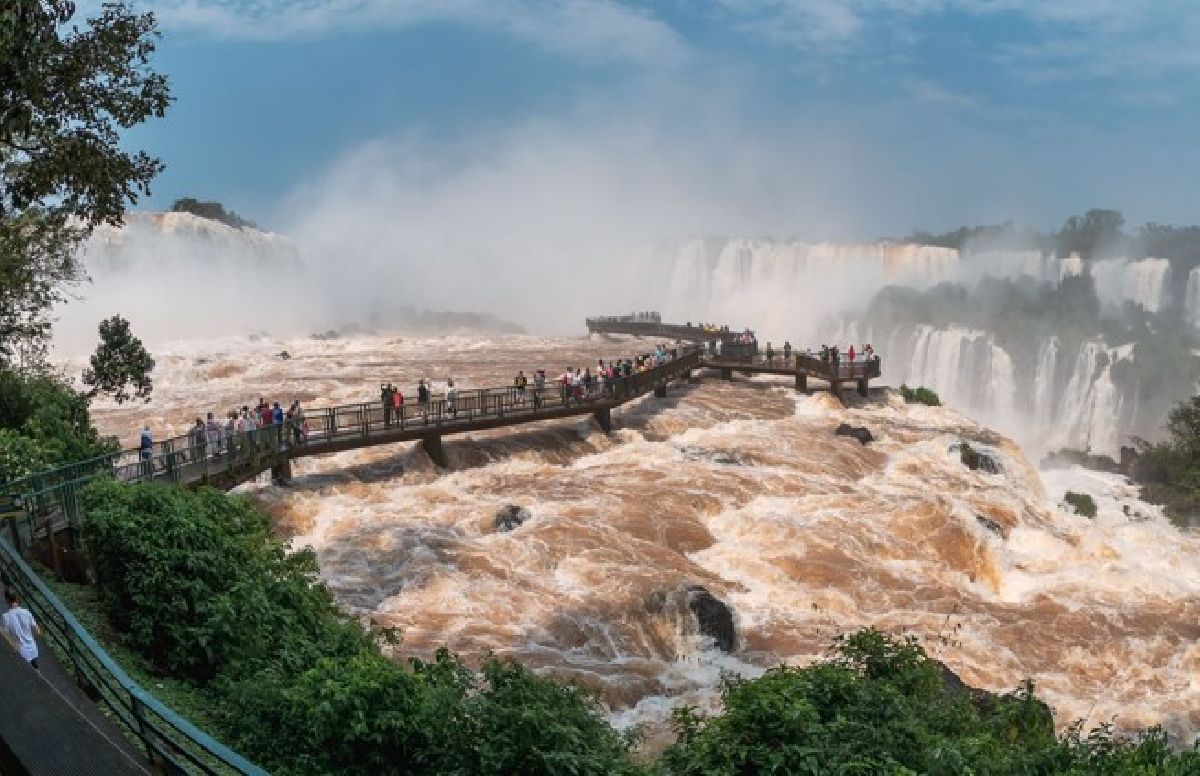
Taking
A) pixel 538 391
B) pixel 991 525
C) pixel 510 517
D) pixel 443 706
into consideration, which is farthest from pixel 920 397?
pixel 443 706

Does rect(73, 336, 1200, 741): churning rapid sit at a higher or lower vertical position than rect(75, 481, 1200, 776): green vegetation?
lower

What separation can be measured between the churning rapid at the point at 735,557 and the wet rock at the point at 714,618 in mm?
120

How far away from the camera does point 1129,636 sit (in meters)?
17.6

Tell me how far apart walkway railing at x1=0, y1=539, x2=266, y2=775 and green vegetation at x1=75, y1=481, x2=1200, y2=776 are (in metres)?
0.82

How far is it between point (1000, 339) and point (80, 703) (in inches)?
2620

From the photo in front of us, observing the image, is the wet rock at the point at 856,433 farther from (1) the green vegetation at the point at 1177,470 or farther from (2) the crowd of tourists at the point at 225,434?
(2) the crowd of tourists at the point at 225,434

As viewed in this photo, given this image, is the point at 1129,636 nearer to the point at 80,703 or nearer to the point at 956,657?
the point at 956,657

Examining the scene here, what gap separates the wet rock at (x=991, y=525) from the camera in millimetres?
Result: 21781

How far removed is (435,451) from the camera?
24656 millimetres

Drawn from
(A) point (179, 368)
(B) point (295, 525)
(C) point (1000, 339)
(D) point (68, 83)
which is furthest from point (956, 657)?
(C) point (1000, 339)

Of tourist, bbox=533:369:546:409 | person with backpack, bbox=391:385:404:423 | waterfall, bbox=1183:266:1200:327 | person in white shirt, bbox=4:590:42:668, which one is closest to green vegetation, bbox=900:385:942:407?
tourist, bbox=533:369:546:409

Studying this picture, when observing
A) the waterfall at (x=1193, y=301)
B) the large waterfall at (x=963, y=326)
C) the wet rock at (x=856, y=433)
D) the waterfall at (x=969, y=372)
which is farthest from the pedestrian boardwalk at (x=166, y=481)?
the waterfall at (x=1193, y=301)

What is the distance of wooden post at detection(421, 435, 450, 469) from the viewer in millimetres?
24547

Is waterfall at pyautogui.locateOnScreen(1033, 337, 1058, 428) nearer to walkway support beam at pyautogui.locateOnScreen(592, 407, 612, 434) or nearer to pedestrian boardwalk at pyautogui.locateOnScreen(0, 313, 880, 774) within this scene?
pedestrian boardwalk at pyautogui.locateOnScreen(0, 313, 880, 774)
